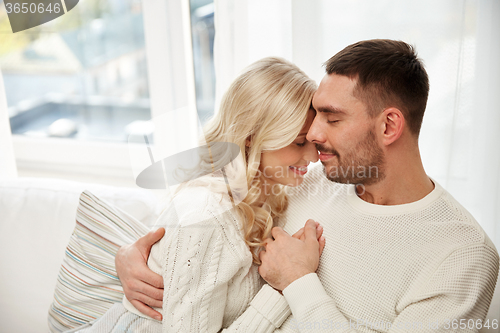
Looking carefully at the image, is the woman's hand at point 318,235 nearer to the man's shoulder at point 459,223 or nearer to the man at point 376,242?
the man at point 376,242

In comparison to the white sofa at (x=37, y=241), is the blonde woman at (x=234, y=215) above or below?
above

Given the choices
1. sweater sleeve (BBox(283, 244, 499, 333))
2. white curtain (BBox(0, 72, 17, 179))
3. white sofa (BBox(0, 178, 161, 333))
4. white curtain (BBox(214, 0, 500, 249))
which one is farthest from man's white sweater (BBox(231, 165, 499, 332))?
white curtain (BBox(0, 72, 17, 179))

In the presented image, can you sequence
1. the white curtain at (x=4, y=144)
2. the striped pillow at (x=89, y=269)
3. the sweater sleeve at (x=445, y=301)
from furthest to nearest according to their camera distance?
the white curtain at (x=4, y=144), the striped pillow at (x=89, y=269), the sweater sleeve at (x=445, y=301)

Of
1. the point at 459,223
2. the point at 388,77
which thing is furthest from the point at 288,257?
the point at 388,77

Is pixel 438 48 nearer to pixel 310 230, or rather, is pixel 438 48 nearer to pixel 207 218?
pixel 310 230

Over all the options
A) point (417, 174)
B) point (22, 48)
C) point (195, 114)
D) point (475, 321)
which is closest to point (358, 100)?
point (417, 174)

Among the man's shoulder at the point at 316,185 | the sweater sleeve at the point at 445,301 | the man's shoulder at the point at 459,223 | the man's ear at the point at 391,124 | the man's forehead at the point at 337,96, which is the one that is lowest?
the sweater sleeve at the point at 445,301

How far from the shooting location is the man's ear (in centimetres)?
113

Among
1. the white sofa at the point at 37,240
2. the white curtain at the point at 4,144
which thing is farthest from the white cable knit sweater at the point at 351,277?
the white curtain at the point at 4,144

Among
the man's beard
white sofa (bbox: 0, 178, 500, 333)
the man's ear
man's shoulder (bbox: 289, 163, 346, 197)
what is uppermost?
the man's ear

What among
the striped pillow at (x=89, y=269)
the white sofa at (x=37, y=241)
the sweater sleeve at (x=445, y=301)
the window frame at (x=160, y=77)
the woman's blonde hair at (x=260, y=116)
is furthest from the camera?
the window frame at (x=160, y=77)

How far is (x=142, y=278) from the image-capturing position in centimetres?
A: 119

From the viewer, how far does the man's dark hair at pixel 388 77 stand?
1.12 meters

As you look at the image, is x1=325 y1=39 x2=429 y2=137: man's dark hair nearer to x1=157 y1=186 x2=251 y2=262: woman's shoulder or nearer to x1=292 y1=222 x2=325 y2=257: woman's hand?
x1=292 y1=222 x2=325 y2=257: woman's hand
